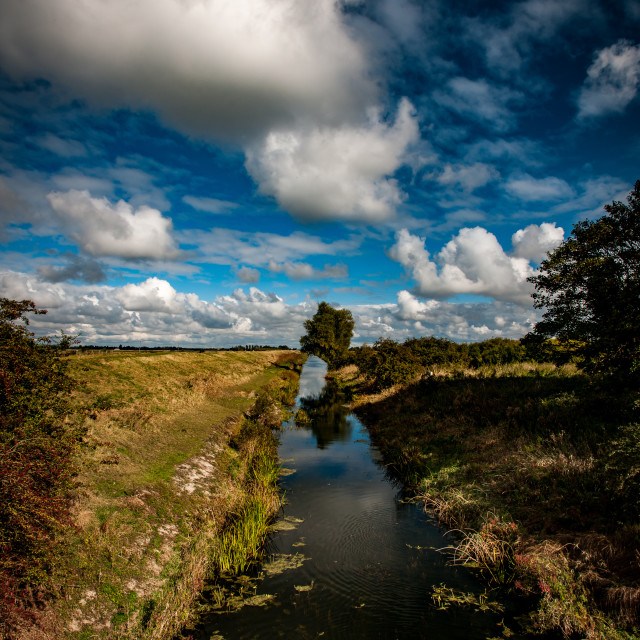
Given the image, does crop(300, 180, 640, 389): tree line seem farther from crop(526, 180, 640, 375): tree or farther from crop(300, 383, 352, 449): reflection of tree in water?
crop(300, 383, 352, 449): reflection of tree in water

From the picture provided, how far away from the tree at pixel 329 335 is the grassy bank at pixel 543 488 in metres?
57.2

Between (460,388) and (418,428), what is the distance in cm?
584

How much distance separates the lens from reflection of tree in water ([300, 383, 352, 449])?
85.9 ft

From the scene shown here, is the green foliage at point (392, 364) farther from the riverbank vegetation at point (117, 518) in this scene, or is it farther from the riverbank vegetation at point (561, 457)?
the riverbank vegetation at point (117, 518)

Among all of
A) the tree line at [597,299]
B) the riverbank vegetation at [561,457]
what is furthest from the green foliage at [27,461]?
the tree line at [597,299]

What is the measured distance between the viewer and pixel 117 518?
977 cm

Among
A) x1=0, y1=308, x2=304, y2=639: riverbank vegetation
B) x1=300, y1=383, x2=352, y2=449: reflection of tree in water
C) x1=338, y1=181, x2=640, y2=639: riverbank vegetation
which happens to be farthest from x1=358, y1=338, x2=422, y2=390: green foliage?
x1=0, y1=308, x2=304, y2=639: riverbank vegetation

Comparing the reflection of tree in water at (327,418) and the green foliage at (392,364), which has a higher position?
the green foliage at (392,364)

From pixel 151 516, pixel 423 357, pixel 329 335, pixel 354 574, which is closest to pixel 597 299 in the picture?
pixel 354 574

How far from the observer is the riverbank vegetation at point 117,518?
6539 mm

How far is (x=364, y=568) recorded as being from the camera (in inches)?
401

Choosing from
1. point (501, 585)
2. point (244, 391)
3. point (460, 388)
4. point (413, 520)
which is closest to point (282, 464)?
point (413, 520)

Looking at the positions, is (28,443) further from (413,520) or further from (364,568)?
(413,520)

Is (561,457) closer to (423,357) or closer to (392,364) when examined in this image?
(392,364)
